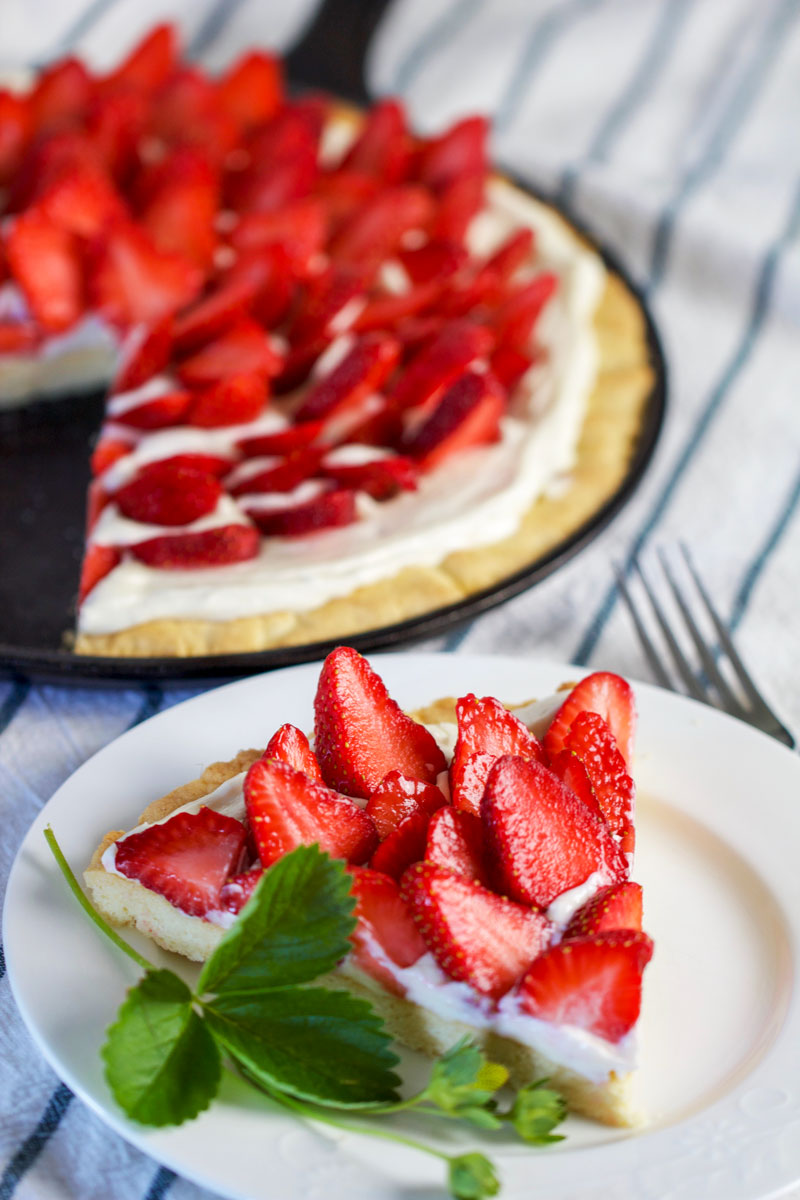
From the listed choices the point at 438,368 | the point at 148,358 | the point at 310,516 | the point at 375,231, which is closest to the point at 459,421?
the point at 438,368

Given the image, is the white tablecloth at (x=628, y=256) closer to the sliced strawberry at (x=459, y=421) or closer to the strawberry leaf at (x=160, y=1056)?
the strawberry leaf at (x=160, y=1056)

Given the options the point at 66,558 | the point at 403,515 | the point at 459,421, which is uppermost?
the point at 459,421

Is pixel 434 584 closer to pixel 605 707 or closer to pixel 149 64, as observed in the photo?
pixel 605 707

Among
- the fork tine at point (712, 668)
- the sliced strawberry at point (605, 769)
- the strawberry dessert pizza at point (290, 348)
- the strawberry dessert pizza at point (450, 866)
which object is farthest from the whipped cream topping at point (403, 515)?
the sliced strawberry at point (605, 769)

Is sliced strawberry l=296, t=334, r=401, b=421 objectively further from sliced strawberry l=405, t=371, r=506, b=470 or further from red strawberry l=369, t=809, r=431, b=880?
red strawberry l=369, t=809, r=431, b=880

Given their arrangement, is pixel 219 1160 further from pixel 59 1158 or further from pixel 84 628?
pixel 84 628

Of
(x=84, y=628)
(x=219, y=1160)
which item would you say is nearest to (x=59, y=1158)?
(x=219, y=1160)
